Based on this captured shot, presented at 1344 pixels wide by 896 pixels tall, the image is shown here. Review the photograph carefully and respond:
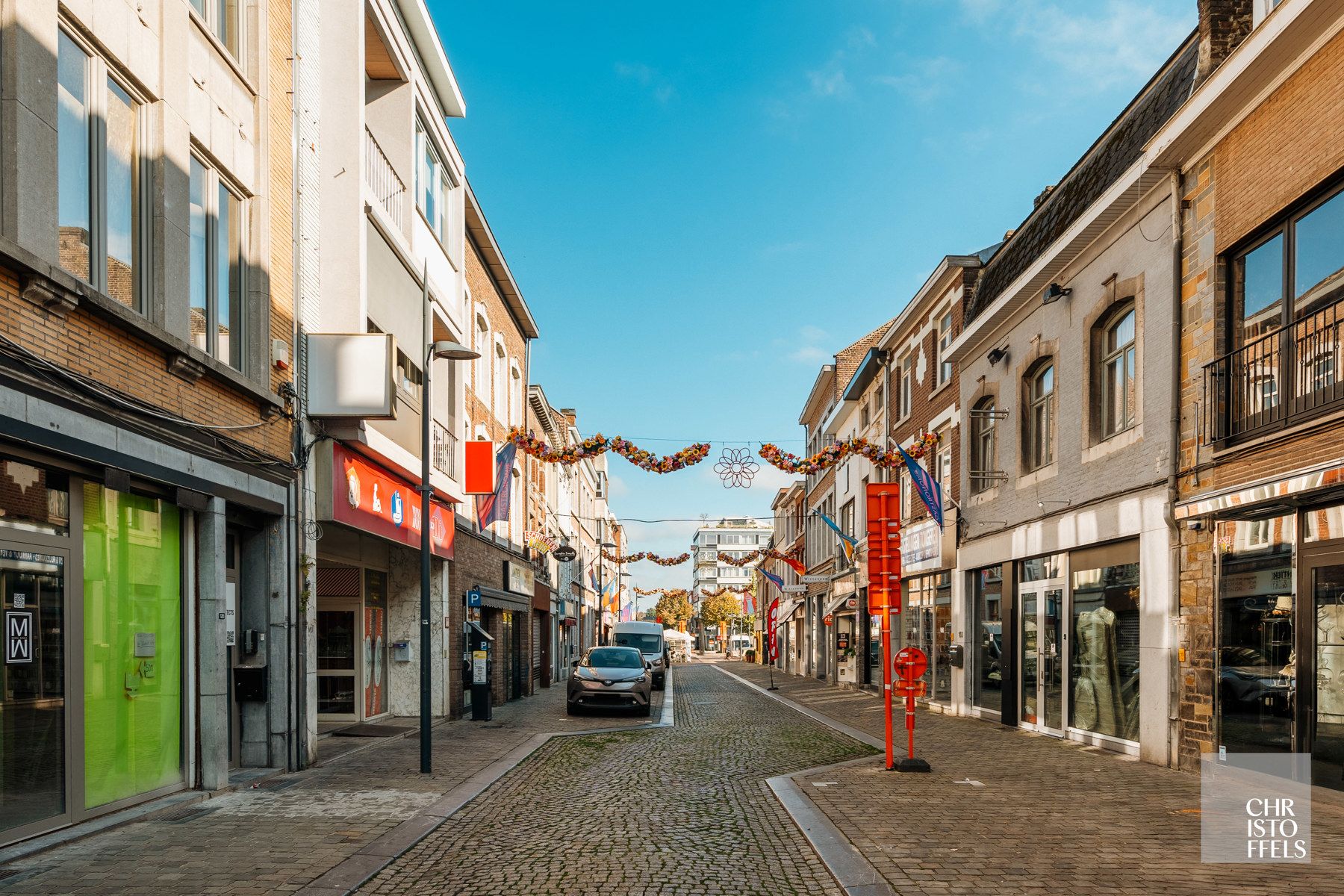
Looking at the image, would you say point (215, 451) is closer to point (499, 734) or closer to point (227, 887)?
point (227, 887)

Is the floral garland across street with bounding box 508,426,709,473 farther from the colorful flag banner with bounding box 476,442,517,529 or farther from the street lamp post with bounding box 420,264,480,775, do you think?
the street lamp post with bounding box 420,264,480,775

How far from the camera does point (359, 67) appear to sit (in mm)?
13844

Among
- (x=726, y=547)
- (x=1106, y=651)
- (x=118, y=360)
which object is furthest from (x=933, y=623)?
(x=726, y=547)

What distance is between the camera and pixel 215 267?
11.0 meters

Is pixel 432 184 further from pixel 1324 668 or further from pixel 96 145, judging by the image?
pixel 1324 668

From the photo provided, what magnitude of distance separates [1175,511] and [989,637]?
7944mm

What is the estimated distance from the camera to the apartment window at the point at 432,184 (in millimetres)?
17938

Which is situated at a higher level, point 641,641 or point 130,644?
point 130,644

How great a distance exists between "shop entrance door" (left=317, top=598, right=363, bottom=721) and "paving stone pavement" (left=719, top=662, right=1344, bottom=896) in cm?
887

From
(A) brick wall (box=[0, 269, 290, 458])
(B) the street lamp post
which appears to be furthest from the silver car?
(A) brick wall (box=[0, 269, 290, 458])

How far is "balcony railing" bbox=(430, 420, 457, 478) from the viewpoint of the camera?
18.7 m

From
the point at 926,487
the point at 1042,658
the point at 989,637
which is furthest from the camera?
the point at 989,637

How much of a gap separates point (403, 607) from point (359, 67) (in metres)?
9.30

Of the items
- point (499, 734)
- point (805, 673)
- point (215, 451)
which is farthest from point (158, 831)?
point (805, 673)
